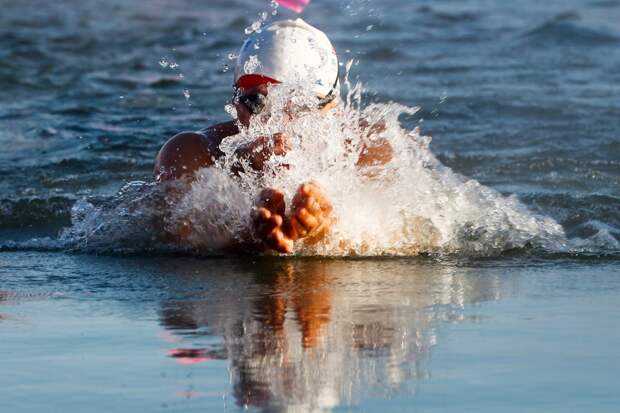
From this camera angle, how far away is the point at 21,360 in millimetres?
3635

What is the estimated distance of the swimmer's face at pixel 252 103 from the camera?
5.80m

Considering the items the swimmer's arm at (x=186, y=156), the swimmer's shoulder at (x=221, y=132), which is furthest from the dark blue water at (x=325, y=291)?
the swimmer's shoulder at (x=221, y=132)

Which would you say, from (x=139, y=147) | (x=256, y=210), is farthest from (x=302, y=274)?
(x=139, y=147)

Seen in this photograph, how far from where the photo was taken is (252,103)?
229 inches

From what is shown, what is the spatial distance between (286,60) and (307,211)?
3.45ft

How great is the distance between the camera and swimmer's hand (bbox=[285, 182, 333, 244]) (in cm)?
496

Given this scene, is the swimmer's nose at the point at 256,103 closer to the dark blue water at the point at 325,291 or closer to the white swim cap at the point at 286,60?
the white swim cap at the point at 286,60

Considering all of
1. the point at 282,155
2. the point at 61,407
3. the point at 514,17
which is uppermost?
the point at 514,17

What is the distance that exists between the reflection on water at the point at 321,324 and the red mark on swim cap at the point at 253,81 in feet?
2.95

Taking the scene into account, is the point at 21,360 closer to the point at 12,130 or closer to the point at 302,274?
the point at 302,274

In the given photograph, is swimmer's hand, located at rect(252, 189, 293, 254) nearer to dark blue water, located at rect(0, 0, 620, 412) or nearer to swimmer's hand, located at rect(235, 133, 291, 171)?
dark blue water, located at rect(0, 0, 620, 412)

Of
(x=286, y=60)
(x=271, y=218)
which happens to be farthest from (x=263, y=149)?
(x=271, y=218)

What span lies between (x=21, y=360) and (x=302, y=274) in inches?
61.3

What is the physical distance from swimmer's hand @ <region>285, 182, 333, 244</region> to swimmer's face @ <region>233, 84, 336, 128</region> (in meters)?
0.80
